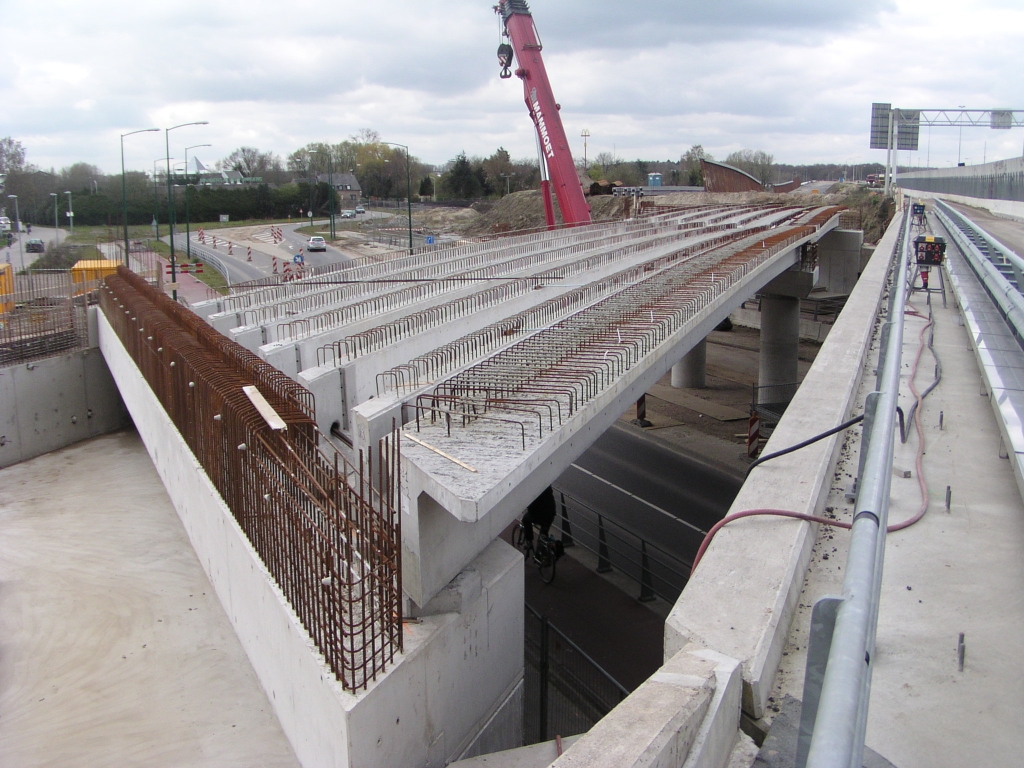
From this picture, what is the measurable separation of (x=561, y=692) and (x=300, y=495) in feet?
14.6

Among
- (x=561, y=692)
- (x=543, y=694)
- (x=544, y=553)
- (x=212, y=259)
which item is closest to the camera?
Result: (x=543, y=694)

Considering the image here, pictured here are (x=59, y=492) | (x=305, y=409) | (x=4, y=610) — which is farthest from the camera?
(x=59, y=492)

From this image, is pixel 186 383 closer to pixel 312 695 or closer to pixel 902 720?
pixel 312 695

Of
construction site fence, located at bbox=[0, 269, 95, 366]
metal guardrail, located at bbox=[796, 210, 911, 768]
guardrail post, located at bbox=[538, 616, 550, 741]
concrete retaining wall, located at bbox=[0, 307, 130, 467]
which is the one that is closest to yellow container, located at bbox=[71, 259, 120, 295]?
construction site fence, located at bbox=[0, 269, 95, 366]

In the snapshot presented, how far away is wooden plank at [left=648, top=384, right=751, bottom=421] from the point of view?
94.0 feet

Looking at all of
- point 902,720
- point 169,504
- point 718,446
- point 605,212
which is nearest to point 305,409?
point 169,504

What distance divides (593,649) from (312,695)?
6.15m

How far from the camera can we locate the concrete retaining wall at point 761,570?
371 centimetres

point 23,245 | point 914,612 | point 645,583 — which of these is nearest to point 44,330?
point 645,583

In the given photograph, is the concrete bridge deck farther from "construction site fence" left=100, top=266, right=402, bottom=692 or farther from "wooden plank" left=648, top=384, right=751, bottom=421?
"wooden plank" left=648, top=384, right=751, bottom=421

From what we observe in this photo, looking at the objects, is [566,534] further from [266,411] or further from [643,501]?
[266,411]

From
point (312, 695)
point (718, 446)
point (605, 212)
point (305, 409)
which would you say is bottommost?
point (718, 446)

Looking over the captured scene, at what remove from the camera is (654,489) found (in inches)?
797

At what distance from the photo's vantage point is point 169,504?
14.9 m
